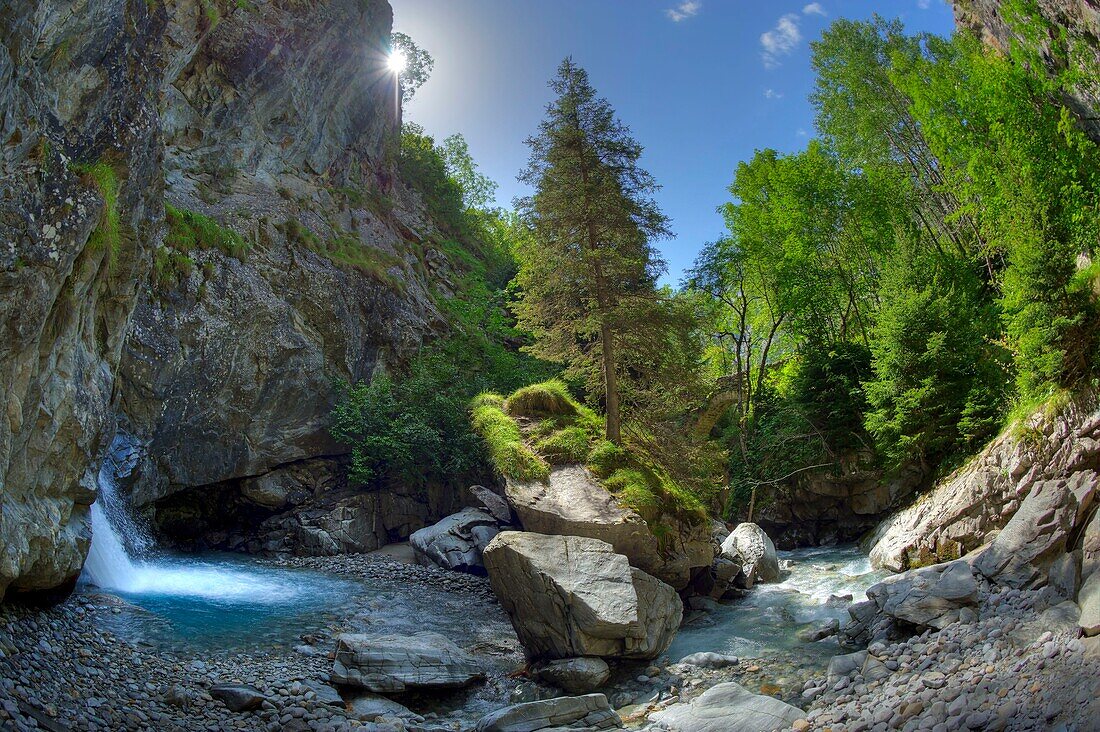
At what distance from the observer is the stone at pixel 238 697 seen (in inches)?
301

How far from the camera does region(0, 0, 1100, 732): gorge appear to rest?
8070 millimetres

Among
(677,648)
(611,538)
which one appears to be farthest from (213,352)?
(677,648)

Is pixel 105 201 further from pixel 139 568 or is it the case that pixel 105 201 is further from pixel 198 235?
pixel 198 235

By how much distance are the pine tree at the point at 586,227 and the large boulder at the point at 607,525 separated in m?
2.43

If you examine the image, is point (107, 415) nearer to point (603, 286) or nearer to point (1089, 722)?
point (603, 286)

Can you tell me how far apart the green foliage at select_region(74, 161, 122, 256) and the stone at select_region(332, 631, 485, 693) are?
290 inches

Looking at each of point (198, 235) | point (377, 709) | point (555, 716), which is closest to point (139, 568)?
point (377, 709)

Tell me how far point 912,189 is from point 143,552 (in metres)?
27.9

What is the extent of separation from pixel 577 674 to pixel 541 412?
9.91 m

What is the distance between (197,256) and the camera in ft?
62.1

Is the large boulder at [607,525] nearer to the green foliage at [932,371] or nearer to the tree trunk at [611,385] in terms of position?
the tree trunk at [611,385]

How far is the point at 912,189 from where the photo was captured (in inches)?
914

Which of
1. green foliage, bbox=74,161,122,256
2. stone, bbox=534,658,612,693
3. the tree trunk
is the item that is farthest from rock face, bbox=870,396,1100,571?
green foliage, bbox=74,161,122,256

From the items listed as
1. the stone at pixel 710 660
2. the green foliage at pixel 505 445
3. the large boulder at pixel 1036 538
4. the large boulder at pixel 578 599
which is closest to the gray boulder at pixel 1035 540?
the large boulder at pixel 1036 538
